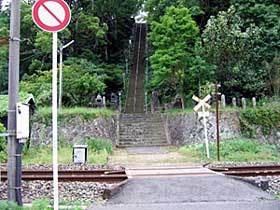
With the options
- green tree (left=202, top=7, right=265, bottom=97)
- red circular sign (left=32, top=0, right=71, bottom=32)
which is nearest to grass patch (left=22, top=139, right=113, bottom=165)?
red circular sign (left=32, top=0, right=71, bottom=32)

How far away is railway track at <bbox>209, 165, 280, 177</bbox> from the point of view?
8.75m

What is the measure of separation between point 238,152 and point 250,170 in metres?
4.07

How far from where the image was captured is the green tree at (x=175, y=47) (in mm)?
19438

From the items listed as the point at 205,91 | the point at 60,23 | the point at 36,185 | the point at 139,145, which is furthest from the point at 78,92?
the point at 60,23

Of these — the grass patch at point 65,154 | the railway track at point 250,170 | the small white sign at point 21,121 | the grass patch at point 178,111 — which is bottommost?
the grass patch at point 65,154

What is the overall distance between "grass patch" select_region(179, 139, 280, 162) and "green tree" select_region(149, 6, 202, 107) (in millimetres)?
6045

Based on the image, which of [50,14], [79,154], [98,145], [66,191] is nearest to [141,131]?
[98,145]

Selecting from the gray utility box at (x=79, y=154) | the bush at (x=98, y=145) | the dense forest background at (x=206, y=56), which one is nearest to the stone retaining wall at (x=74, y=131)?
the bush at (x=98, y=145)

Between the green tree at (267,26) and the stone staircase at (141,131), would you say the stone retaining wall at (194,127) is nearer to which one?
the stone staircase at (141,131)

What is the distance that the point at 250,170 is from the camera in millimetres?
9305

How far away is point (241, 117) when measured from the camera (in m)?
16.8

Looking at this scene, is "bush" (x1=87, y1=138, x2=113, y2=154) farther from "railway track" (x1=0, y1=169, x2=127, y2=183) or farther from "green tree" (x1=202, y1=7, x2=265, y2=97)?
"green tree" (x1=202, y1=7, x2=265, y2=97)

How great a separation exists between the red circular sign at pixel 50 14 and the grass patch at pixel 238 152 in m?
8.92

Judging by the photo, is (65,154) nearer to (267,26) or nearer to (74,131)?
(74,131)
